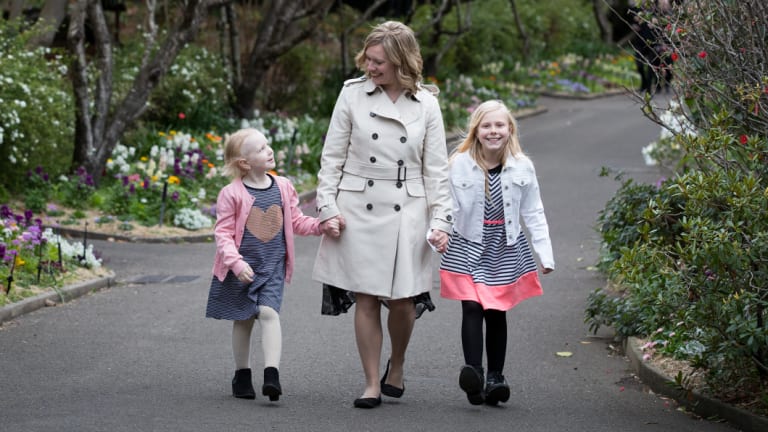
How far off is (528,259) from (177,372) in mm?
2194

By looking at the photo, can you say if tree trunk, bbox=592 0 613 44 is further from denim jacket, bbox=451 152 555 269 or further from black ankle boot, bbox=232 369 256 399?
black ankle boot, bbox=232 369 256 399

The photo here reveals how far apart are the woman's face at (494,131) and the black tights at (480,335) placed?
2.70 feet

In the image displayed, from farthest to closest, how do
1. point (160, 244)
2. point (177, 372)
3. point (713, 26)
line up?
1. point (160, 244)
2. point (177, 372)
3. point (713, 26)

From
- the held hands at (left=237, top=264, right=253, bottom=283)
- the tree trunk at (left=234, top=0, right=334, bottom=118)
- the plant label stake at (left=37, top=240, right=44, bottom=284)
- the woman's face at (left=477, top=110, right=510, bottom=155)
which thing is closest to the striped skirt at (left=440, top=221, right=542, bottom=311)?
the woman's face at (left=477, top=110, right=510, bottom=155)

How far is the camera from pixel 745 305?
18.4ft

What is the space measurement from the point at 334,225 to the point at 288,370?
1537 millimetres

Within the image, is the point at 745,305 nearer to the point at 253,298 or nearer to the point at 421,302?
the point at 421,302

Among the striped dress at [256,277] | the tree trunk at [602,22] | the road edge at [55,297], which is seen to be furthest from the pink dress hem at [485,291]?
the tree trunk at [602,22]

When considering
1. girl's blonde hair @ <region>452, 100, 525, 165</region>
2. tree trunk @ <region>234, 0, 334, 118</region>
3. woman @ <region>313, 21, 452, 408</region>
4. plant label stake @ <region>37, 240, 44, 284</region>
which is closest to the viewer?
woman @ <region>313, 21, 452, 408</region>

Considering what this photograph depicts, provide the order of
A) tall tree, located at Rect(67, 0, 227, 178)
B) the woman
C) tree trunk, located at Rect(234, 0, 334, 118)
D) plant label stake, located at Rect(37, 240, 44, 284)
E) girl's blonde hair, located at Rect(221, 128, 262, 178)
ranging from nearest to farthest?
1. the woman
2. girl's blonde hair, located at Rect(221, 128, 262, 178)
3. plant label stake, located at Rect(37, 240, 44, 284)
4. tall tree, located at Rect(67, 0, 227, 178)
5. tree trunk, located at Rect(234, 0, 334, 118)

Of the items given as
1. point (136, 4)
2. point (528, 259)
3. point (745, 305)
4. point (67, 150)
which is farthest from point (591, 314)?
point (136, 4)

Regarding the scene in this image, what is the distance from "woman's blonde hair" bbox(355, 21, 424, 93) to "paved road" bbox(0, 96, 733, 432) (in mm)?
1678

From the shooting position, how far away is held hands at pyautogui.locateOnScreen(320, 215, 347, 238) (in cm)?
591

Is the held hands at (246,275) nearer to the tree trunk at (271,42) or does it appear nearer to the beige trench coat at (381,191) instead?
the beige trench coat at (381,191)
